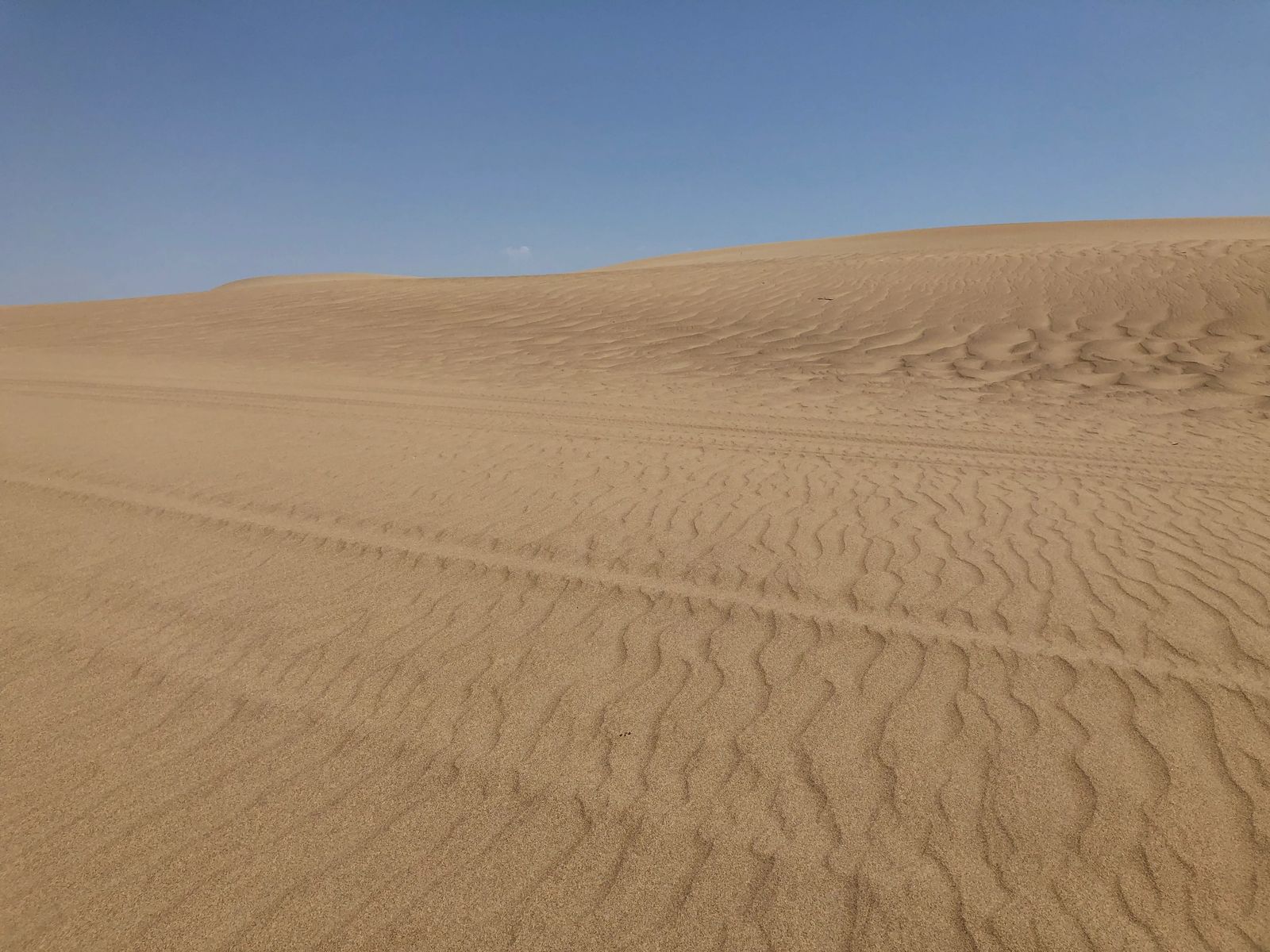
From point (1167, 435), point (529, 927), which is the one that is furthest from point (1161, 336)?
point (529, 927)

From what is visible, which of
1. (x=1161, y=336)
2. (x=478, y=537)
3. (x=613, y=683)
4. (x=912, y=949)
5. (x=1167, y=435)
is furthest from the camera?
(x=1161, y=336)

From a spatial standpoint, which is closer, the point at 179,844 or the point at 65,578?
the point at 179,844

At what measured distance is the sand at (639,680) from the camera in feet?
8.39

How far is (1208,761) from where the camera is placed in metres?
3.05

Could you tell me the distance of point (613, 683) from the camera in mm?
3643

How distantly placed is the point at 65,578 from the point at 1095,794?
5493mm

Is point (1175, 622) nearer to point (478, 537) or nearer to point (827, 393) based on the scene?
point (478, 537)

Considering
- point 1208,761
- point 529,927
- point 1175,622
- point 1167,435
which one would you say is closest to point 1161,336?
point 1167,435

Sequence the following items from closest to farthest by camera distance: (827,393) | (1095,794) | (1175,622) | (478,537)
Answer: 1. (1095,794)
2. (1175,622)
3. (478,537)
4. (827,393)

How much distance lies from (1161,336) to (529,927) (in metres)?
12.4

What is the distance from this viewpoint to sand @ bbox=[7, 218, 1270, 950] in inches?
101

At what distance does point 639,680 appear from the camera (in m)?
3.67

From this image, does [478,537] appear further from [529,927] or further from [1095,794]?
[1095,794]

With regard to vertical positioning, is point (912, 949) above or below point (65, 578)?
below
